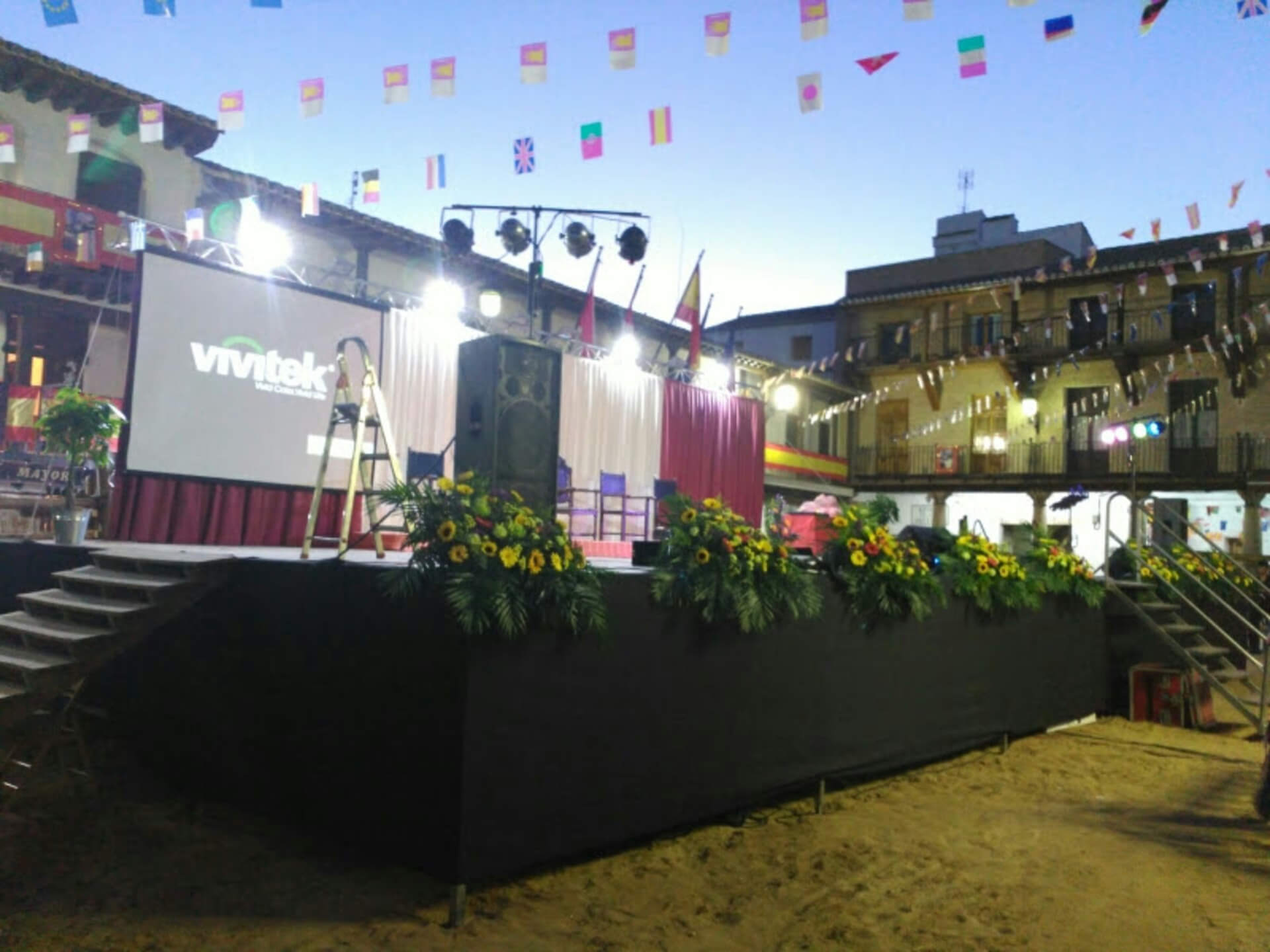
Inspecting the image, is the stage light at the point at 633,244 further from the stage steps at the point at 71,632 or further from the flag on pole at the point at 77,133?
the stage steps at the point at 71,632

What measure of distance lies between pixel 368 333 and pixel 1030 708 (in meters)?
8.30

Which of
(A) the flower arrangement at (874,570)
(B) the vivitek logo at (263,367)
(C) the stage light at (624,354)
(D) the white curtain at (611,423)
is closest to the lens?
(A) the flower arrangement at (874,570)

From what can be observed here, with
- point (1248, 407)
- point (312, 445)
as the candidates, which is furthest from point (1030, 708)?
point (1248, 407)

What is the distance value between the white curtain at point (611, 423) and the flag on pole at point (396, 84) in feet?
25.8

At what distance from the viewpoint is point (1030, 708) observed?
6.52m

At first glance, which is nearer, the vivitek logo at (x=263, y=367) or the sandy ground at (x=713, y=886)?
the sandy ground at (x=713, y=886)

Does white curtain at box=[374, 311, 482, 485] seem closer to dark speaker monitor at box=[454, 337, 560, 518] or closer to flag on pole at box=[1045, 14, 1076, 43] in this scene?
dark speaker monitor at box=[454, 337, 560, 518]

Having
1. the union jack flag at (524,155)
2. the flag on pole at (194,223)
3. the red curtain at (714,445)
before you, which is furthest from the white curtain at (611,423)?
the union jack flag at (524,155)

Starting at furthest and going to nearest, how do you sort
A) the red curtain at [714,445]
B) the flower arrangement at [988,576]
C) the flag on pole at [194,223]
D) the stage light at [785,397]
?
the stage light at [785,397], the red curtain at [714,445], the flag on pole at [194,223], the flower arrangement at [988,576]

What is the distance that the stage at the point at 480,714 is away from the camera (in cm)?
315

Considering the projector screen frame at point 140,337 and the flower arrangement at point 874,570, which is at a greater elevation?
the projector screen frame at point 140,337

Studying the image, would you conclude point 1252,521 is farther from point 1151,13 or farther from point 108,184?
point 108,184

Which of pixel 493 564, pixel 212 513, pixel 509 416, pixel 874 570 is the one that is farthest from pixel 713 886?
pixel 212 513

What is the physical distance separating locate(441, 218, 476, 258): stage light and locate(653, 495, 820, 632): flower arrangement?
6.27 m
